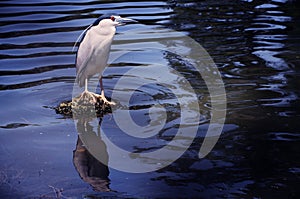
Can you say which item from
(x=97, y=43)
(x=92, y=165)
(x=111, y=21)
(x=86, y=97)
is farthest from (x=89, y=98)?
(x=92, y=165)

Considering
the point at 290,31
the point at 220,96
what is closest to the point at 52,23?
the point at 290,31

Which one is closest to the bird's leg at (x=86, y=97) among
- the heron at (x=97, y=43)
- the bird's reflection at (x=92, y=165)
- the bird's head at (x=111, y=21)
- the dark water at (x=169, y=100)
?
the heron at (x=97, y=43)

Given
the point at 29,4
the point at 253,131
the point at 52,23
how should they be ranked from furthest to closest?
the point at 29,4
the point at 52,23
the point at 253,131

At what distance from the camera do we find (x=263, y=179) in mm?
3764

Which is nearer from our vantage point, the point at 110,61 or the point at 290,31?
the point at 110,61

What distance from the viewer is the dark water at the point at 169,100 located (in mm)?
3729

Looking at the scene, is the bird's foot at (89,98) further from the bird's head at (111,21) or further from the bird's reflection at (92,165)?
the bird's head at (111,21)

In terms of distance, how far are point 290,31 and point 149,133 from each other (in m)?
3.94

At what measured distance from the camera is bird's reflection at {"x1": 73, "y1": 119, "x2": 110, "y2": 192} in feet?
12.2

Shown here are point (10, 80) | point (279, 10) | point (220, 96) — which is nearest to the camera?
point (220, 96)

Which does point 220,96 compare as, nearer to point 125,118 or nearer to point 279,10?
point 125,118

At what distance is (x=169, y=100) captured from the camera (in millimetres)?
A: 5320

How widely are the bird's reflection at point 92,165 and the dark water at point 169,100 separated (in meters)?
Result: 0.01

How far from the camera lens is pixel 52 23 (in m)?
8.73
